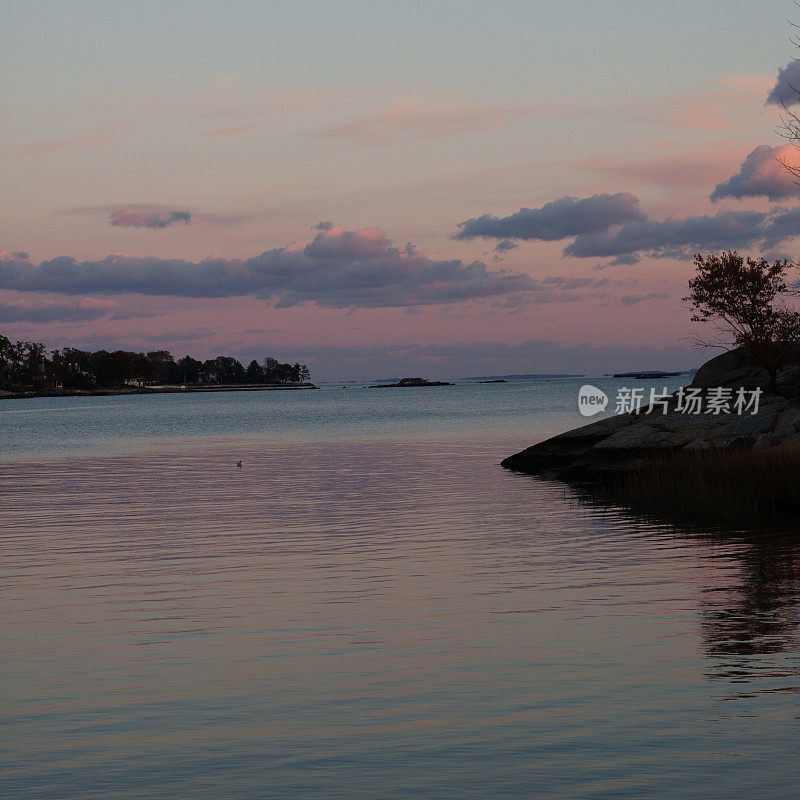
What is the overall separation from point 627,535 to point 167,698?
15837 mm

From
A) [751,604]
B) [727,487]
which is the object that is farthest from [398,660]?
[727,487]

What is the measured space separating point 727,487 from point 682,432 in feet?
33.6

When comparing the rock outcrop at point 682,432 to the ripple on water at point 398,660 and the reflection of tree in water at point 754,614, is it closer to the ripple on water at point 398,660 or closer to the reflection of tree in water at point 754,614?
the ripple on water at point 398,660

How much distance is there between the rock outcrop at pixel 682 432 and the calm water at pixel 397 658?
26.3ft

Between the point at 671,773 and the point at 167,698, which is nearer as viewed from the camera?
the point at 671,773

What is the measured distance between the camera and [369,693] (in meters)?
11.7

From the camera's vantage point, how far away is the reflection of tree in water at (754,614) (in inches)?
489

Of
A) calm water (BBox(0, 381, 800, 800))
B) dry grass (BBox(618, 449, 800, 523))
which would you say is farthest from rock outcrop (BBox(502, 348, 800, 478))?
calm water (BBox(0, 381, 800, 800))

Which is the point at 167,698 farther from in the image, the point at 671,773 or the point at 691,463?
the point at 691,463

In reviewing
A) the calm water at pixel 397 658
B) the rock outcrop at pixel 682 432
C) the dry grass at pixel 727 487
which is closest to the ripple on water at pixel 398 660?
the calm water at pixel 397 658

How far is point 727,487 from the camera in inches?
1094

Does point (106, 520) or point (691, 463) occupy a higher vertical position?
point (691, 463)

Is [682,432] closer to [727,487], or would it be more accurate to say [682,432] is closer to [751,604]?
[727,487]

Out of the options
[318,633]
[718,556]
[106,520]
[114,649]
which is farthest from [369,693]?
[106,520]
